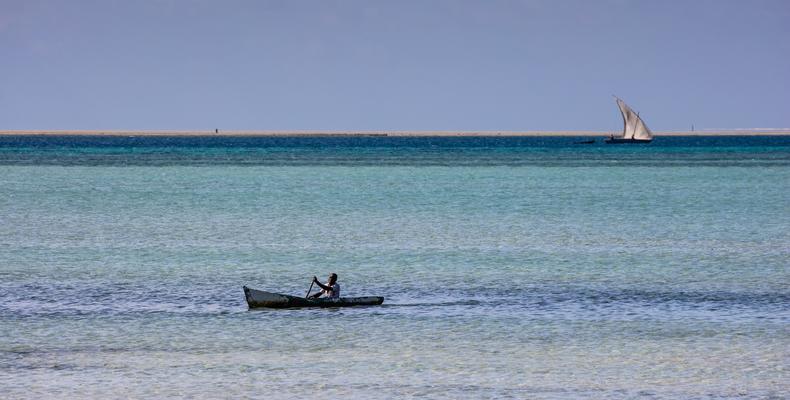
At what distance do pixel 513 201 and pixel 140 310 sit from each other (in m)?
40.4

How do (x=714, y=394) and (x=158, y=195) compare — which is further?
(x=158, y=195)

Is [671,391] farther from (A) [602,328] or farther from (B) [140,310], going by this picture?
(B) [140,310]

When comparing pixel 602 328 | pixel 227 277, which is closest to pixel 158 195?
pixel 227 277

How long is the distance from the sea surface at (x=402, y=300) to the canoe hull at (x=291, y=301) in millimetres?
236

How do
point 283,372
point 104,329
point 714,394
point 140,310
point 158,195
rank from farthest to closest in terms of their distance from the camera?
point 158,195 → point 140,310 → point 104,329 → point 283,372 → point 714,394

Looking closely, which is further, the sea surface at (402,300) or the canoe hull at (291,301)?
the canoe hull at (291,301)

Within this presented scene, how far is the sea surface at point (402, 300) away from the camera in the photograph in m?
21.0

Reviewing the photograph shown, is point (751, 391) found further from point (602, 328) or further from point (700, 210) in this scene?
point (700, 210)

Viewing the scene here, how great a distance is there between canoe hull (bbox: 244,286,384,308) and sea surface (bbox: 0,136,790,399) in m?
0.24

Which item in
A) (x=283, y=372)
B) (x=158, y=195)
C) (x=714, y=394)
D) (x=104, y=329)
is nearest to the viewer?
(x=714, y=394)

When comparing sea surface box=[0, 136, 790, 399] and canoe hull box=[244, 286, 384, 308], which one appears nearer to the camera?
sea surface box=[0, 136, 790, 399]

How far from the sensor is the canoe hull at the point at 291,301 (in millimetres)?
27672

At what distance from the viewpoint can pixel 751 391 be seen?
65.9 ft

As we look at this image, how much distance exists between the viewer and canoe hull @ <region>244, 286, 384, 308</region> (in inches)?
1089
